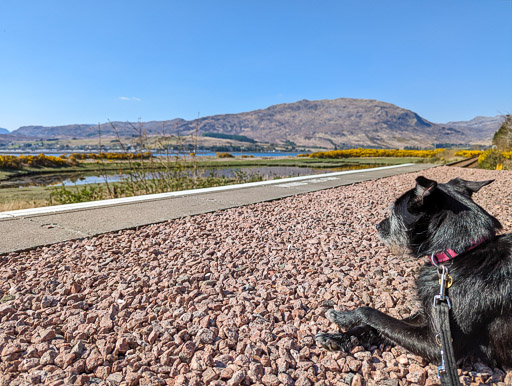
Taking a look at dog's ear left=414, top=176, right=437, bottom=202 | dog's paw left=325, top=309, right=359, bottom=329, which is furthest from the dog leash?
dog's paw left=325, top=309, right=359, bottom=329

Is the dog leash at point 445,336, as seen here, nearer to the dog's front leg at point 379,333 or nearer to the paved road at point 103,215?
the dog's front leg at point 379,333

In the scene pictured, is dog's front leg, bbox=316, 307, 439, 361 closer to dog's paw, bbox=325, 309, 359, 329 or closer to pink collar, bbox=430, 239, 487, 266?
dog's paw, bbox=325, 309, 359, 329

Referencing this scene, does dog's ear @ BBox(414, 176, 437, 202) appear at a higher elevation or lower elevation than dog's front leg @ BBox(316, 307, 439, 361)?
higher

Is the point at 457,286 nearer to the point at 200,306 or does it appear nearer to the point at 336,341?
the point at 336,341

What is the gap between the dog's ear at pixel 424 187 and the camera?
1774mm

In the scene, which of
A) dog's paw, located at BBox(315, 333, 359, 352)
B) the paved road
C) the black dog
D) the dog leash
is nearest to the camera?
the dog leash

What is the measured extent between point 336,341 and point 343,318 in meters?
0.24

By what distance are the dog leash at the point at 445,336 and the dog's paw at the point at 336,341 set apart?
1.71 feet

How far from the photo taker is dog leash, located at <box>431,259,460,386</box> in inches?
55.1

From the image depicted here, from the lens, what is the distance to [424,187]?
1875mm

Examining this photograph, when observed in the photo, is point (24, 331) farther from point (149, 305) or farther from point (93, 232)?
point (93, 232)

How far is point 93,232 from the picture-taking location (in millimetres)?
3908

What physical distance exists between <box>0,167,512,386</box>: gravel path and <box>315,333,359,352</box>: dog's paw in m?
0.06

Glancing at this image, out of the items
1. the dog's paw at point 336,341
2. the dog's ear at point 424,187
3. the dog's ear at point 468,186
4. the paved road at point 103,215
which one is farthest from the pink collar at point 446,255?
the paved road at point 103,215
